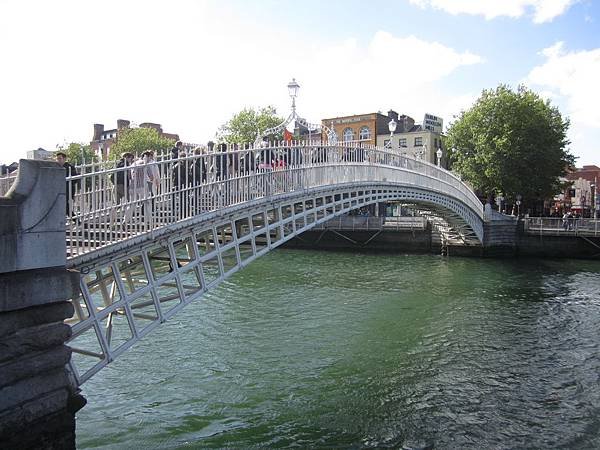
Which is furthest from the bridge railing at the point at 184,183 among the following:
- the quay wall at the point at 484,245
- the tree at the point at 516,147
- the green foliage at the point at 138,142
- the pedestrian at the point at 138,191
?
the green foliage at the point at 138,142

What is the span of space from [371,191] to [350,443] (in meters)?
9.24

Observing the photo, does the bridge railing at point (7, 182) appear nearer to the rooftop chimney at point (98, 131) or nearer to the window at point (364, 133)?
the window at point (364, 133)

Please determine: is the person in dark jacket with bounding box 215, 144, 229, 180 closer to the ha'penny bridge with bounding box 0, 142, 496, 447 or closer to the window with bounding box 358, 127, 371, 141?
the ha'penny bridge with bounding box 0, 142, 496, 447

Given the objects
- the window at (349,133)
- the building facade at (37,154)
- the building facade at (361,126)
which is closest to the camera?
the building facade at (37,154)

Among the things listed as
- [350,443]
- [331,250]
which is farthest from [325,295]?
[331,250]

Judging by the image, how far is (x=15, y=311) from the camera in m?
4.87

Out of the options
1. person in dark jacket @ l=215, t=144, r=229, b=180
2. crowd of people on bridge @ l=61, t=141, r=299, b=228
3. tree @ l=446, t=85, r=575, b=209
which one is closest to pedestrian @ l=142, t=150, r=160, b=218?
crowd of people on bridge @ l=61, t=141, r=299, b=228

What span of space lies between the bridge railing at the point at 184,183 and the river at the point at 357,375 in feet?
8.92

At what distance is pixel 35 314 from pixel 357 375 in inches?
236

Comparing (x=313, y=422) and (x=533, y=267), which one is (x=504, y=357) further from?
(x=533, y=267)

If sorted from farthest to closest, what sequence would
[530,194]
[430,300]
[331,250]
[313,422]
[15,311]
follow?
[530,194] < [331,250] < [430,300] < [313,422] < [15,311]

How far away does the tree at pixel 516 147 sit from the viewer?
114 feet

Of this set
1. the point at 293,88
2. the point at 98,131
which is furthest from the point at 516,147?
the point at 98,131

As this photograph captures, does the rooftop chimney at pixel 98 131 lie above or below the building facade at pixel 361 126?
above
